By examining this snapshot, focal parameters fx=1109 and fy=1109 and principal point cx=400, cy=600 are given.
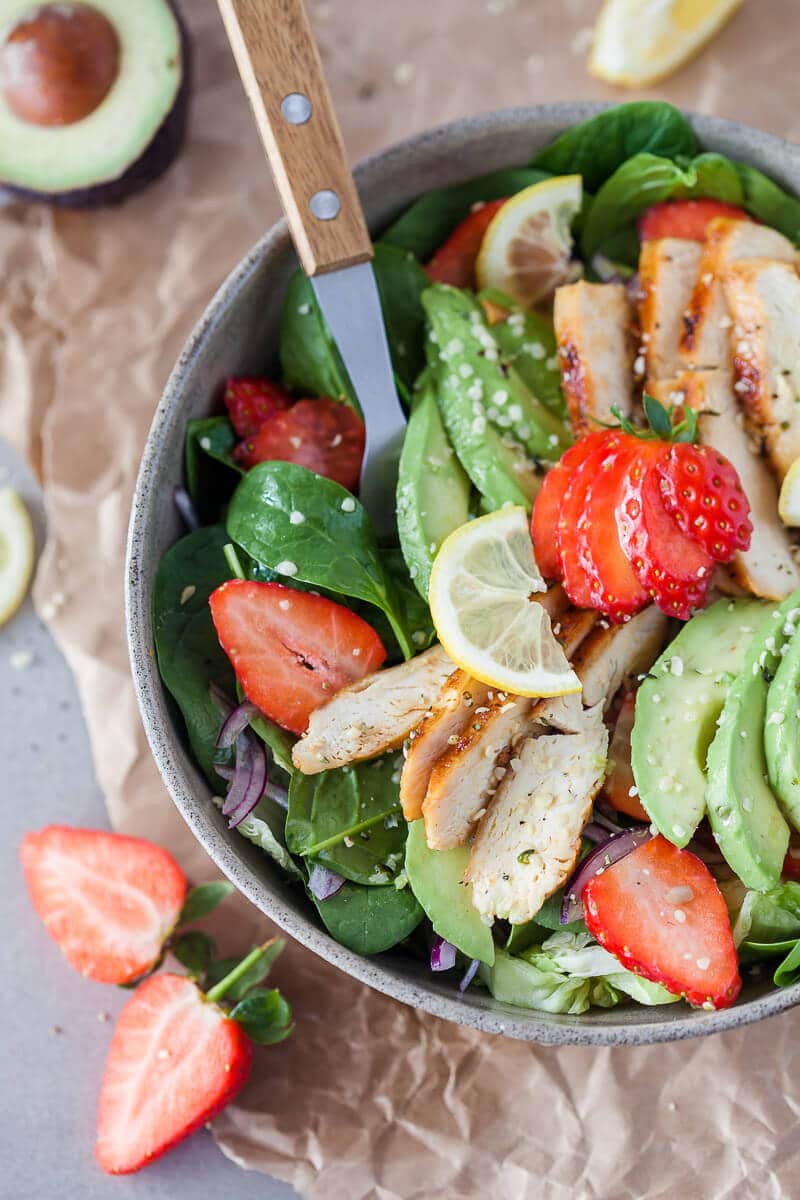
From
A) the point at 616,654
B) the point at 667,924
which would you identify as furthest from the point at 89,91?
the point at 667,924

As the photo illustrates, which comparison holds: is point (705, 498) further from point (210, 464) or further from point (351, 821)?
point (210, 464)

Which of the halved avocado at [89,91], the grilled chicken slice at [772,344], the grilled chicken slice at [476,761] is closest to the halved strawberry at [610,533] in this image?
the grilled chicken slice at [476,761]

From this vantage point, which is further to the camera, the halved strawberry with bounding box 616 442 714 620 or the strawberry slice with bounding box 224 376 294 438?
the strawberry slice with bounding box 224 376 294 438

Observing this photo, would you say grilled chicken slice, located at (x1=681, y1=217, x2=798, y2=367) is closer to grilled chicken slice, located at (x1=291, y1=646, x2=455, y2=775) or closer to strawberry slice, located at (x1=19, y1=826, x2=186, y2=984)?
grilled chicken slice, located at (x1=291, y1=646, x2=455, y2=775)

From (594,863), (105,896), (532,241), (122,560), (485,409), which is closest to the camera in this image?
(594,863)

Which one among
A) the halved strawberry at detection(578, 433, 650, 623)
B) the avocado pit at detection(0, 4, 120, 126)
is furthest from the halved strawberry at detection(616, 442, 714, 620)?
the avocado pit at detection(0, 4, 120, 126)

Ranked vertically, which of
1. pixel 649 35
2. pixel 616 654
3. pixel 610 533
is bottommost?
pixel 616 654

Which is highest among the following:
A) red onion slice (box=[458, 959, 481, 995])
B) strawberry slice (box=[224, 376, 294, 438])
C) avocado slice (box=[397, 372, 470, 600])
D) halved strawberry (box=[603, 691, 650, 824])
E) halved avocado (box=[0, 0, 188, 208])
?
halved avocado (box=[0, 0, 188, 208])
